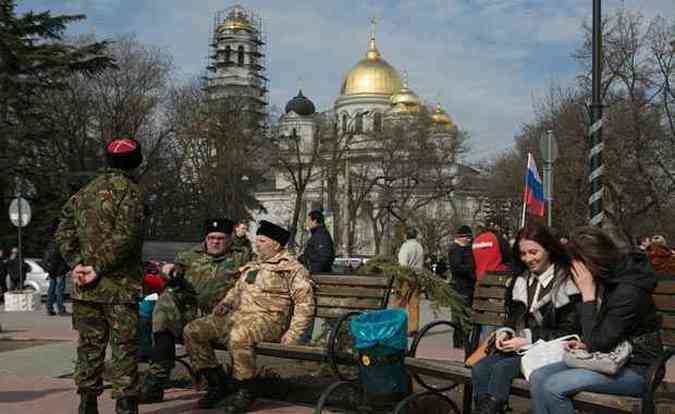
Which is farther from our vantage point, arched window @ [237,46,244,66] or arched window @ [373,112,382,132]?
arched window @ [237,46,244,66]

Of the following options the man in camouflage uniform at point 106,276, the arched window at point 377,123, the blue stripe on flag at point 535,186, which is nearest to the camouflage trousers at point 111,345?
the man in camouflage uniform at point 106,276

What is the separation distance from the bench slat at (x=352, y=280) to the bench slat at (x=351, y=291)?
0.03 meters

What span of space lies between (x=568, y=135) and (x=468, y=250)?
1951 cm

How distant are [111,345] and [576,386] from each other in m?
3.20

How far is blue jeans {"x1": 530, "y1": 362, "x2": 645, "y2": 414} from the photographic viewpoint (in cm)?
473

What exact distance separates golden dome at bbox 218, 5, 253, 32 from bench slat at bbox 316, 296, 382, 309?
9284cm

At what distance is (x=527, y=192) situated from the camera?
12.5 metres

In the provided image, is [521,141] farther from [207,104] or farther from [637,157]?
[207,104]

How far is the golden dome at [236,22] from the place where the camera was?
319 ft

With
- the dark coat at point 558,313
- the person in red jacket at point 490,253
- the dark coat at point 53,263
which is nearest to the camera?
the dark coat at point 558,313

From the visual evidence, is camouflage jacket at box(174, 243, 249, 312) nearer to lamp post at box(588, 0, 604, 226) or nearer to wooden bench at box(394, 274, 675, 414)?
wooden bench at box(394, 274, 675, 414)

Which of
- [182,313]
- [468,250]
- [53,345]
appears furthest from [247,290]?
[468,250]

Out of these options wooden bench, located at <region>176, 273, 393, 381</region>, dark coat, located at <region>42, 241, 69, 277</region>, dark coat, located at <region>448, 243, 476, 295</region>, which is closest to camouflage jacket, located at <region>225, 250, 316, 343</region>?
wooden bench, located at <region>176, 273, 393, 381</region>

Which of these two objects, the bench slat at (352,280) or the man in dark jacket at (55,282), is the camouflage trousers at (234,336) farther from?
the man in dark jacket at (55,282)
